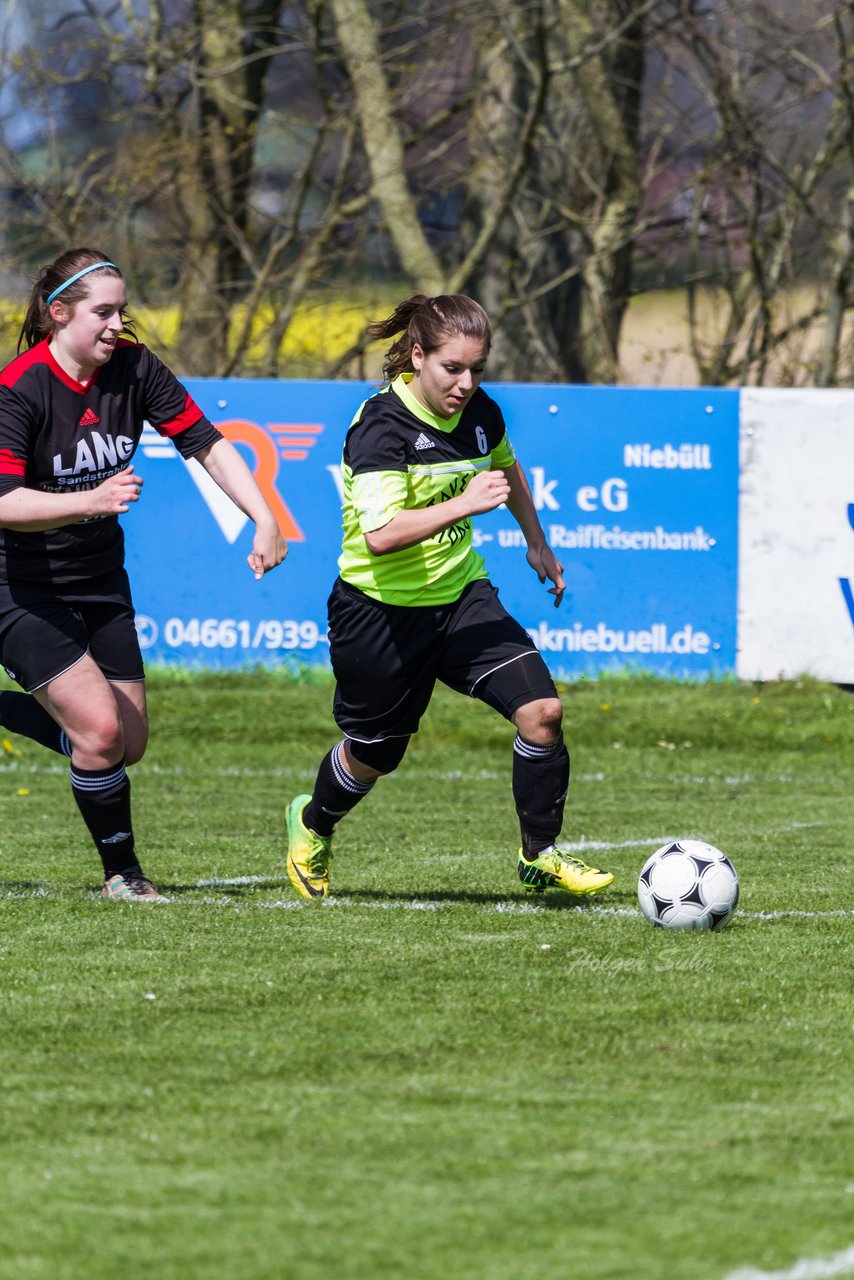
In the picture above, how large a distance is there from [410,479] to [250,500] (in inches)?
21.9

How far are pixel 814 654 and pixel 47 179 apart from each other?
9.10 m

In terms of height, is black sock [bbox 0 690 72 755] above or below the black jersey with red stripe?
below

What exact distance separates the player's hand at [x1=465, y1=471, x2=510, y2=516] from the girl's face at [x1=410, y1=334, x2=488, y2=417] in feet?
1.26

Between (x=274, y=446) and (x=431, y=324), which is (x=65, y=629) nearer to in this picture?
(x=431, y=324)

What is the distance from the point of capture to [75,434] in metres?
5.60

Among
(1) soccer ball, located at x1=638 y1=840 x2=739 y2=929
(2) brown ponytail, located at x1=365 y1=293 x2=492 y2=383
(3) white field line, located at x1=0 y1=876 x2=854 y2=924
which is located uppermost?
(2) brown ponytail, located at x1=365 y1=293 x2=492 y2=383

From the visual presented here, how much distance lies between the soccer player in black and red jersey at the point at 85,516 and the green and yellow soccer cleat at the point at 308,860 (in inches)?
20.2

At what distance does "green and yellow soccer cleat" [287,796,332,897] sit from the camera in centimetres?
624

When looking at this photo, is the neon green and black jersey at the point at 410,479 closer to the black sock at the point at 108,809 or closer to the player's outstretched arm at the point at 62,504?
the player's outstretched arm at the point at 62,504

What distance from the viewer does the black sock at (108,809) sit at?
5.89 m

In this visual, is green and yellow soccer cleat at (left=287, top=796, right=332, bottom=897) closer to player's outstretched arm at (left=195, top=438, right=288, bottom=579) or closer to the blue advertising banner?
player's outstretched arm at (left=195, top=438, right=288, bottom=579)

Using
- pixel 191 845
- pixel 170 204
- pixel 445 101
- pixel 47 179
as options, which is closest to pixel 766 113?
pixel 445 101

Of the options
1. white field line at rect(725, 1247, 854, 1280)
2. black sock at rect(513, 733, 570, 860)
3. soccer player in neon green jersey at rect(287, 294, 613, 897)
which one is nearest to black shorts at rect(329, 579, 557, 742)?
soccer player in neon green jersey at rect(287, 294, 613, 897)

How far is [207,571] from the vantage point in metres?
12.2
